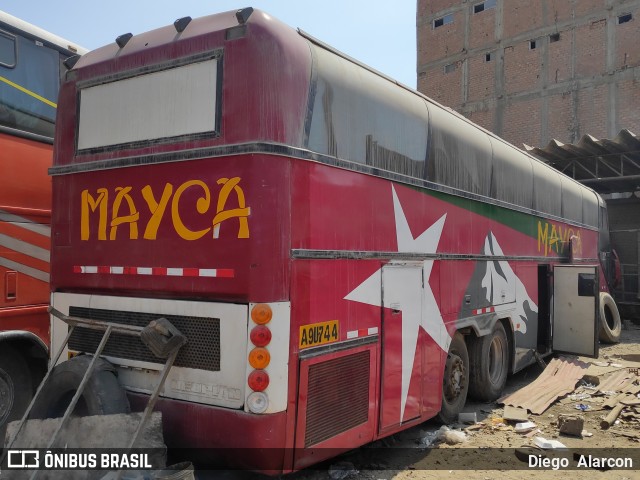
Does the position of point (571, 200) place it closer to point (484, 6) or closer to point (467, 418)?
point (467, 418)

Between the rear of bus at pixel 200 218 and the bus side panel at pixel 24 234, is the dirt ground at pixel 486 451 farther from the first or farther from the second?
the bus side panel at pixel 24 234

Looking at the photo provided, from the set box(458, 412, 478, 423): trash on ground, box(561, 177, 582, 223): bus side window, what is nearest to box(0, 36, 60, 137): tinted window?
box(458, 412, 478, 423): trash on ground

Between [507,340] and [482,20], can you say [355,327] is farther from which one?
[482,20]

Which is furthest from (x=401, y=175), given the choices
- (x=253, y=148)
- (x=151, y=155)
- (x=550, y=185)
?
(x=550, y=185)

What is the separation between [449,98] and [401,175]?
27.3 metres

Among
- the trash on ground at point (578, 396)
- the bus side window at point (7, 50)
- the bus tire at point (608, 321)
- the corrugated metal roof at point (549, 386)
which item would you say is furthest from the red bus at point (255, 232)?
the bus tire at point (608, 321)

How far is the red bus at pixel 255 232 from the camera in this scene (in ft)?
11.3

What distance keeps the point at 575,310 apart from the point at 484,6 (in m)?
25.2

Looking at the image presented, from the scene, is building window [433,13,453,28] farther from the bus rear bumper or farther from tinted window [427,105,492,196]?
the bus rear bumper

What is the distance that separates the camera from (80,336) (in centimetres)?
423

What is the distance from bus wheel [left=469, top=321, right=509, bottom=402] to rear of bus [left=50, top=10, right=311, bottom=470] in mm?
3727

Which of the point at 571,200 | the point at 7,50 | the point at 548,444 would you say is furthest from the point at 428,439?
the point at 571,200

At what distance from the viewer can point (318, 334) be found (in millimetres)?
3672

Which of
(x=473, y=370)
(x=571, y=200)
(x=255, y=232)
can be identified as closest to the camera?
(x=255, y=232)
